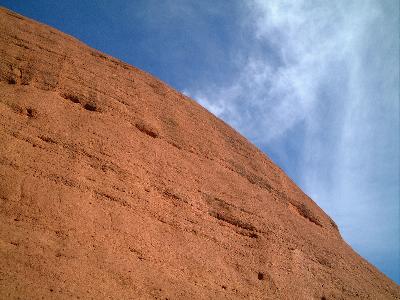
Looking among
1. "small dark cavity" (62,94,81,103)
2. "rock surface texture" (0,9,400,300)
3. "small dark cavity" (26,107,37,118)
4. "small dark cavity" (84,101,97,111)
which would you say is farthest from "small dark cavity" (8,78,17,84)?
"small dark cavity" (84,101,97,111)

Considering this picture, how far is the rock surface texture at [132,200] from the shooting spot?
8094 millimetres

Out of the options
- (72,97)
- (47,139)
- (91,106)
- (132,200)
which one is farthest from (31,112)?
(132,200)

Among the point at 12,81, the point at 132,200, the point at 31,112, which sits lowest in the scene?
the point at 132,200

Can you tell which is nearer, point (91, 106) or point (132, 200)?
point (132, 200)

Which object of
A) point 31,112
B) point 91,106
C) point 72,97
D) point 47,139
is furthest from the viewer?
point 91,106

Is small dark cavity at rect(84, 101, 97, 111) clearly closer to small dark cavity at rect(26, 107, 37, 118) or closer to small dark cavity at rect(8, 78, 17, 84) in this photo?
small dark cavity at rect(26, 107, 37, 118)

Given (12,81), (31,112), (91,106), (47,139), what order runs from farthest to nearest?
(91,106) → (12,81) → (31,112) → (47,139)

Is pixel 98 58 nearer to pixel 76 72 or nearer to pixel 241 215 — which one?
pixel 76 72

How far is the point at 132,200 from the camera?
10406 millimetres

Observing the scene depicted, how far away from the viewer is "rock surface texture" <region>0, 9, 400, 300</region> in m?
8.09

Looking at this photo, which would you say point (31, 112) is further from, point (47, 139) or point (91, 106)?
point (91, 106)

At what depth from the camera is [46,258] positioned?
748cm

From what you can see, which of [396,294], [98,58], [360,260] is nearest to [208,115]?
[98,58]

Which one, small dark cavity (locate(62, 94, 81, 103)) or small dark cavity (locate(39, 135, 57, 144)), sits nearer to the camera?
small dark cavity (locate(39, 135, 57, 144))
